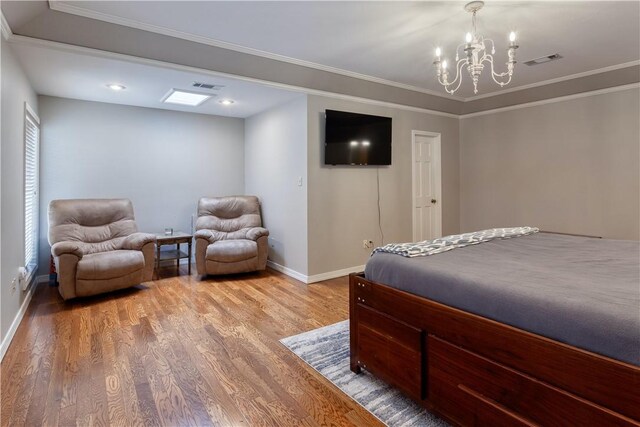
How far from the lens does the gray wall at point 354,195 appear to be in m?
4.27

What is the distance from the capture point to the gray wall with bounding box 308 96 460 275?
4270 millimetres

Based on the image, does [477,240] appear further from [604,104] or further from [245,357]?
[604,104]

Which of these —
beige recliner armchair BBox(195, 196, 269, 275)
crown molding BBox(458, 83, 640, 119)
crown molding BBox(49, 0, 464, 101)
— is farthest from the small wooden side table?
crown molding BBox(458, 83, 640, 119)

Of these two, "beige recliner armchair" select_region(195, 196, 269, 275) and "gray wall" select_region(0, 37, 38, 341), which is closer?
"gray wall" select_region(0, 37, 38, 341)

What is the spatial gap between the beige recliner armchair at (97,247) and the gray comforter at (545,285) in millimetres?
2873

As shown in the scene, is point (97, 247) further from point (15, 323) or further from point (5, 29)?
point (5, 29)

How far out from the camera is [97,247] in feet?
13.2

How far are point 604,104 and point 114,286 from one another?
19.9 feet

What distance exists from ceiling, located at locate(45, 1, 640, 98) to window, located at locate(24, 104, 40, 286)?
1718 millimetres

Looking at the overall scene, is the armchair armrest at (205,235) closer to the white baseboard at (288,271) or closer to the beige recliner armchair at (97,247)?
the beige recliner armchair at (97,247)

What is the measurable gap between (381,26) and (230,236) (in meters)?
3.18

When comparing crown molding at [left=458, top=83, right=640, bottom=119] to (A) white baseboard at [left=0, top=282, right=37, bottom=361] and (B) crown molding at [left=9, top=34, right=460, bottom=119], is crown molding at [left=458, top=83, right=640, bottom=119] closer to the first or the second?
(B) crown molding at [left=9, top=34, right=460, bottom=119]

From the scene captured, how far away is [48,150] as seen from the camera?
424 cm

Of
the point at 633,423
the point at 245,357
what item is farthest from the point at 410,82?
the point at 633,423
